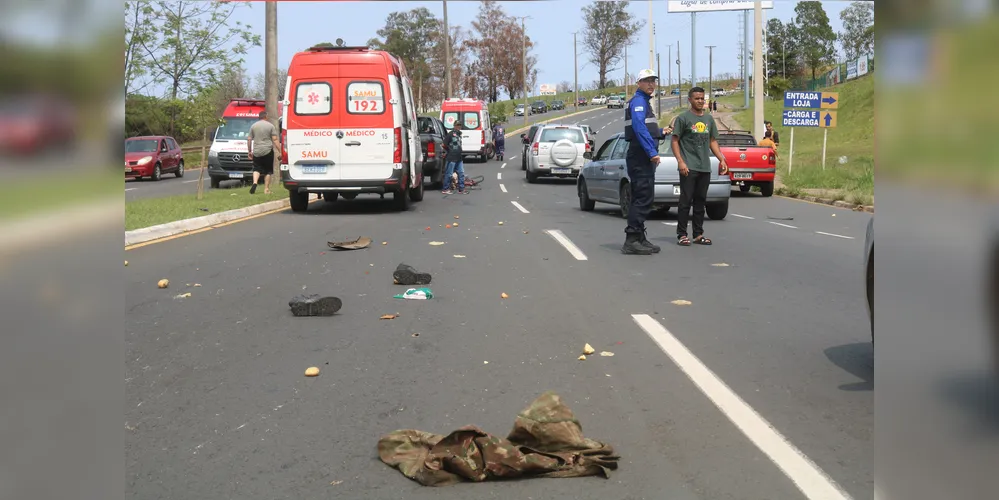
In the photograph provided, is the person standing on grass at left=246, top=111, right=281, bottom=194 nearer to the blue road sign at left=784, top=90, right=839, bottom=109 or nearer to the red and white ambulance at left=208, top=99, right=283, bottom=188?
the red and white ambulance at left=208, top=99, right=283, bottom=188

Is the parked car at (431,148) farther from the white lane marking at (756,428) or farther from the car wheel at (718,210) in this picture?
the white lane marking at (756,428)

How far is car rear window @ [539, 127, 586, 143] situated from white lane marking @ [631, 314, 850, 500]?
22550 mm

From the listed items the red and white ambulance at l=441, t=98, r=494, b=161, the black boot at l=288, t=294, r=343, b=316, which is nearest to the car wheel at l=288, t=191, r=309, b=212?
the black boot at l=288, t=294, r=343, b=316

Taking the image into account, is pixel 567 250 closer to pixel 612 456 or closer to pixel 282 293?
pixel 282 293

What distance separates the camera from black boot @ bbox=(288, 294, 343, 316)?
741 cm

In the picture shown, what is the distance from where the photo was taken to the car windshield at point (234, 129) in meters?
28.5

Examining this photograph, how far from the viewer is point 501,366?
5703 mm

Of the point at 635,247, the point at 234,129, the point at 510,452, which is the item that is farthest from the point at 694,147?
the point at 234,129

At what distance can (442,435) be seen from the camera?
14.1 feet

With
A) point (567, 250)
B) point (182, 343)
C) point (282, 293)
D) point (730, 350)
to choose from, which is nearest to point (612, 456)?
point (730, 350)

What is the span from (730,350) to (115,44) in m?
5.12

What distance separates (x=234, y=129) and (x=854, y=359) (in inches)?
1011

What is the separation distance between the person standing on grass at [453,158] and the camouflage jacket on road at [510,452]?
1834 cm

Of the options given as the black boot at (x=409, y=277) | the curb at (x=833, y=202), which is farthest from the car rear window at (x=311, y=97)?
the curb at (x=833, y=202)
